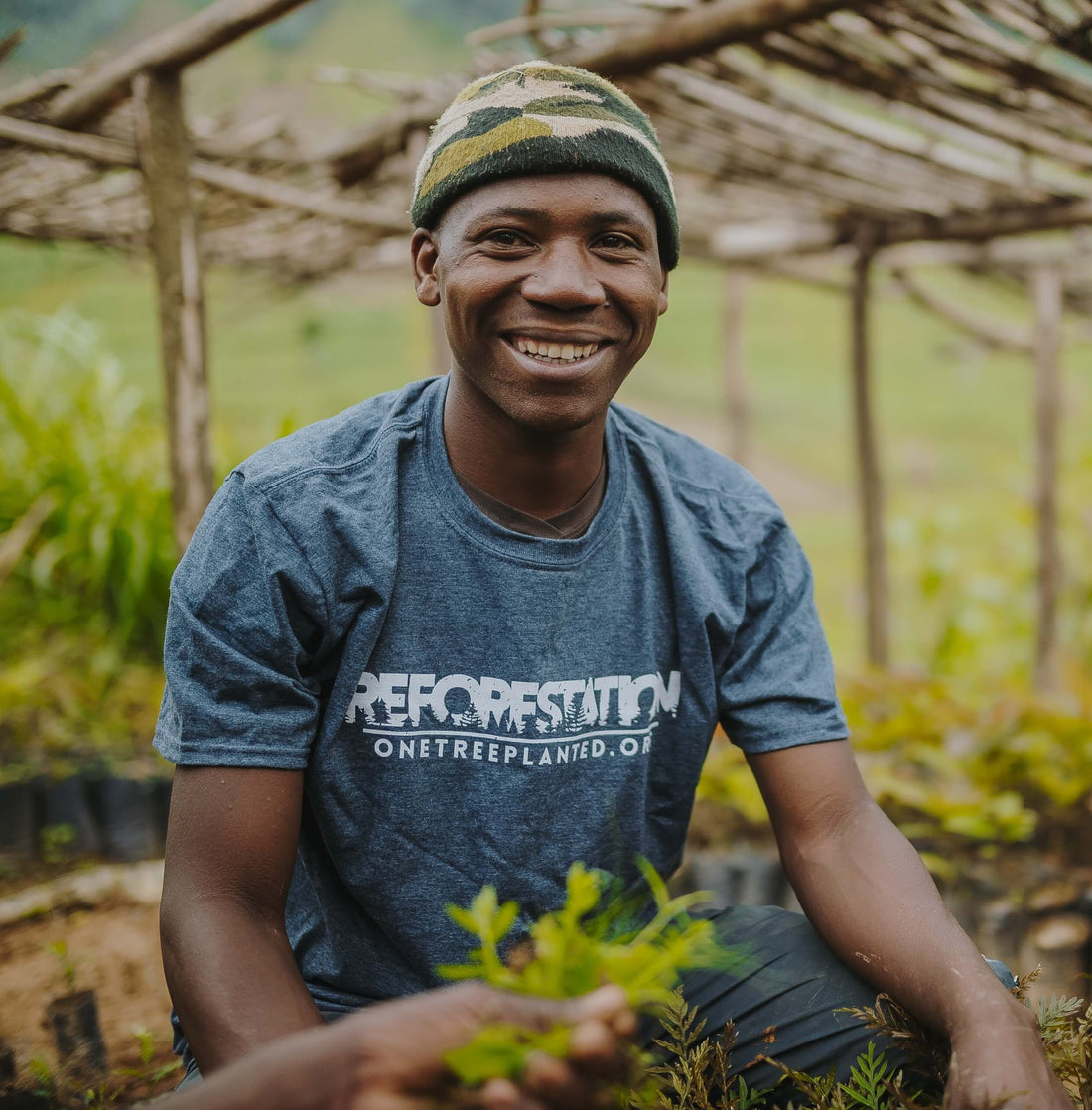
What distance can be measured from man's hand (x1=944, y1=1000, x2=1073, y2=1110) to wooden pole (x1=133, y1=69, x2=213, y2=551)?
2525 millimetres

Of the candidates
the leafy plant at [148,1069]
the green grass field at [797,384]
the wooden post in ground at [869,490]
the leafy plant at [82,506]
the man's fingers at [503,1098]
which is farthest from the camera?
the green grass field at [797,384]

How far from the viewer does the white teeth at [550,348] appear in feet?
5.30

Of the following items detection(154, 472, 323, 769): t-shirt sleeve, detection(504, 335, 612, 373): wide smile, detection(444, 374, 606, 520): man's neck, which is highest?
detection(504, 335, 612, 373): wide smile

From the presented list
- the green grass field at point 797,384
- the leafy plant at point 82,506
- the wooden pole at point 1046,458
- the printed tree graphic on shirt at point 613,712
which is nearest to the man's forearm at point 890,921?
the printed tree graphic on shirt at point 613,712

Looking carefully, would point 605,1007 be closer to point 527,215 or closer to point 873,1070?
point 873,1070

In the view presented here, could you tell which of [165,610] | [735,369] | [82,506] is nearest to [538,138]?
[165,610]

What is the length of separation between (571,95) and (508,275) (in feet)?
1.03

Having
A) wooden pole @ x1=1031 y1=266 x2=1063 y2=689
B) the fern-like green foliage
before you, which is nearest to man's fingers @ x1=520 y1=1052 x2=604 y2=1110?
the fern-like green foliage

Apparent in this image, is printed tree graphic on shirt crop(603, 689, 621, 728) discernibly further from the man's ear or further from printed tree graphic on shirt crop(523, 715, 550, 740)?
the man's ear

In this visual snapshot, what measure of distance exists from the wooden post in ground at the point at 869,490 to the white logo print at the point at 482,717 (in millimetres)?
3864

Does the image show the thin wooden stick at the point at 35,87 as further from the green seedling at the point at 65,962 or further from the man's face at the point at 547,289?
the green seedling at the point at 65,962

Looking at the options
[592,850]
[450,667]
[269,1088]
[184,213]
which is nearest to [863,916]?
[592,850]

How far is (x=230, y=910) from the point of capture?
139cm

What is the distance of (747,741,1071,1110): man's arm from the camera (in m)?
1.34
